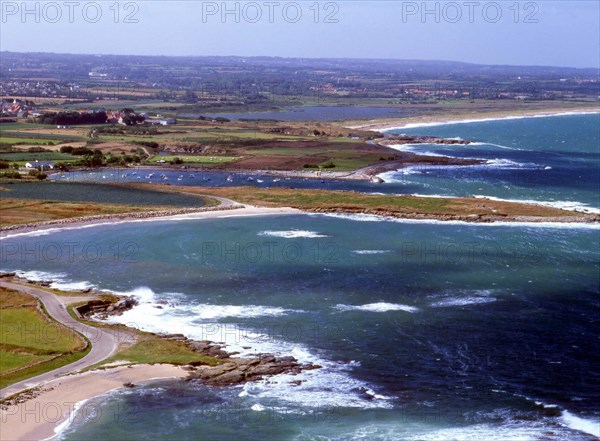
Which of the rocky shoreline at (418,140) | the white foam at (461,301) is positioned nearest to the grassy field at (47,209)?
the white foam at (461,301)

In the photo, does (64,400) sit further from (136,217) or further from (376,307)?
(136,217)

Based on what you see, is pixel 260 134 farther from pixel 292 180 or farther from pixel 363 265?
pixel 363 265

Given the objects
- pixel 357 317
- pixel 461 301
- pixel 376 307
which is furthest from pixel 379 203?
pixel 357 317

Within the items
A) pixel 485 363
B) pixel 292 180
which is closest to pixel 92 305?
pixel 485 363

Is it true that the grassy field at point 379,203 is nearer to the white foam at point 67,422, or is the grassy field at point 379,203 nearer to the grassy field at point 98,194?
the grassy field at point 98,194

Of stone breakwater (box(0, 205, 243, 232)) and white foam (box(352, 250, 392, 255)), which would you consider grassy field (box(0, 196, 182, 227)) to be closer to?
stone breakwater (box(0, 205, 243, 232))

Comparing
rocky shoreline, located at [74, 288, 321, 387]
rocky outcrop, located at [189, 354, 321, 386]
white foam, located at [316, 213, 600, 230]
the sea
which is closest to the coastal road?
the sea

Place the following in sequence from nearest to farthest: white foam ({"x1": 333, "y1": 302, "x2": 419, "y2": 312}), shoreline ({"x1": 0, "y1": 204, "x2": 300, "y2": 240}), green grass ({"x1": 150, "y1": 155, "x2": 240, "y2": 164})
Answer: white foam ({"x1": 333, "y1": 302, "x2": 419, "y2": 312}) < shoreline ({"x1": 0, "y1": 204, "x2": 300, "y2": 240}) < green grass ({"x1": 150, "y1": 155, "x2": 240, "y2": 164})
